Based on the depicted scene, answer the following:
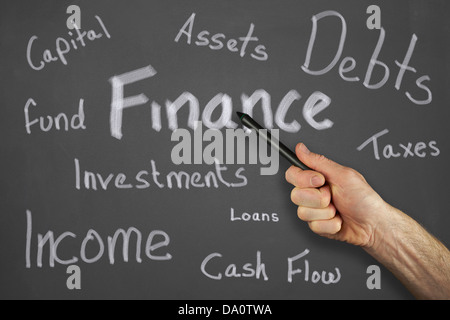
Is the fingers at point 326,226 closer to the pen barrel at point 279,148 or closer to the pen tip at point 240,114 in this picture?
the pen barrel at point 279,148

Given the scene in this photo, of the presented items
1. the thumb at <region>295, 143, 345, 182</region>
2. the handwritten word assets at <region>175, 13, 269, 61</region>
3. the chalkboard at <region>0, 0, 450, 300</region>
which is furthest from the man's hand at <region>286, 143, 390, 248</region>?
the handwritten word assets at <region>175, 13, 269, 61</region>

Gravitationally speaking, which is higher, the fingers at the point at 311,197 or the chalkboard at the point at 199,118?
the chalkboard at the point at 199,118

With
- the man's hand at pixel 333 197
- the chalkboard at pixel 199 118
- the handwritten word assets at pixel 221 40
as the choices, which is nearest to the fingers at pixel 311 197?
the man's hand at pixel 333 197

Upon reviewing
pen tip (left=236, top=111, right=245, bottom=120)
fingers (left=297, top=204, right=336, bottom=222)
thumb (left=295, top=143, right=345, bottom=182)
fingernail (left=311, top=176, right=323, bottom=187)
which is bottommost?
fingers (left=297, top=204, right=336, bottom=222)

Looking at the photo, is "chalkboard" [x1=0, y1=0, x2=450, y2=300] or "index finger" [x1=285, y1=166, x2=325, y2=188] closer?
"index finger" [x1=285, y1=166, x2=325, y2=188]

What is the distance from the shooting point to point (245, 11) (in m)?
1.16

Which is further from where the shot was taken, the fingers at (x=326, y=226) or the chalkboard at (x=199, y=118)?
the chalkboard at (x=199, y=118)

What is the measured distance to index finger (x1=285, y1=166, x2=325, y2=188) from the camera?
97cm

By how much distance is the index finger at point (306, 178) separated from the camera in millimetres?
968

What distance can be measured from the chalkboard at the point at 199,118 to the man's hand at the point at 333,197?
5.6 inches

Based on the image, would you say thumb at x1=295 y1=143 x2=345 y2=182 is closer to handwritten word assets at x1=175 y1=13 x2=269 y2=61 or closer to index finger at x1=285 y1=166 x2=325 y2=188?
index finger at x1=285 y1=166 x2=325 y2=188

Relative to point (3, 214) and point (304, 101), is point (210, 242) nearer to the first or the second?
point (304, 101)

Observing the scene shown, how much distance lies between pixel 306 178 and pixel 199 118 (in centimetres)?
40

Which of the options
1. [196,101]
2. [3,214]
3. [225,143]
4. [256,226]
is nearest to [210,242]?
[256,226]
